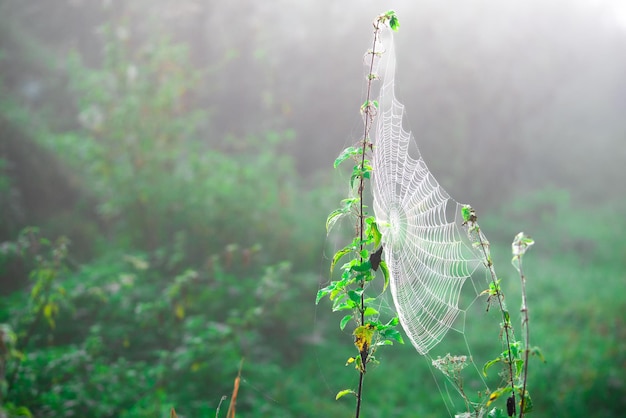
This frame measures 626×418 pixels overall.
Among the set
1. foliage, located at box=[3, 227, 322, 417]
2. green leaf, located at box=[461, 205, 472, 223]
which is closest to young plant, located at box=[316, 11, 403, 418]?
green leaf, located at box=[461, 205, 472, 223]

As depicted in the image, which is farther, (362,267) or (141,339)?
(141,339)

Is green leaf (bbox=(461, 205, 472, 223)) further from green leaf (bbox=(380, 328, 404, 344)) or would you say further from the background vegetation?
the background vegetation

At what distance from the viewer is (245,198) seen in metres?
6.98

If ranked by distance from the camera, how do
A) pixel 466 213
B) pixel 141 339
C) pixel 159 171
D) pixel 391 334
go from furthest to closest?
Answer: 1. pixel 159 171
2. pixel 141 339
3. pixel 391 334
4. pixel 466 213

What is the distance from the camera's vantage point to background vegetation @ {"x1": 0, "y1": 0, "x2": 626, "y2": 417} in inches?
195

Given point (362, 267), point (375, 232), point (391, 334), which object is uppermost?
point (375, 232)

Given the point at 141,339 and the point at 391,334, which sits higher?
the point at 141,339

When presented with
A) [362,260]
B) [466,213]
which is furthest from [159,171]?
[466,213]

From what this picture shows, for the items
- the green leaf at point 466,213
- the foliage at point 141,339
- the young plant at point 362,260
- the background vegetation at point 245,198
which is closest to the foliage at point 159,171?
the background vegetation at point 245,198

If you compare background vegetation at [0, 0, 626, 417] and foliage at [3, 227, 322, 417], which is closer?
foliage at [3, 227, 322, 417]

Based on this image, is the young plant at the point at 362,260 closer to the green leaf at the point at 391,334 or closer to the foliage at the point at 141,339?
the green leaf at the point at 391,334

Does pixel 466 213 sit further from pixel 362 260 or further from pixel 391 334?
pixel 391 334

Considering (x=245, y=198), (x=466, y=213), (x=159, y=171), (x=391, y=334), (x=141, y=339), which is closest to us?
(x=466, y=213)

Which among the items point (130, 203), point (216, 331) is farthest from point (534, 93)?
point (216, 331)
